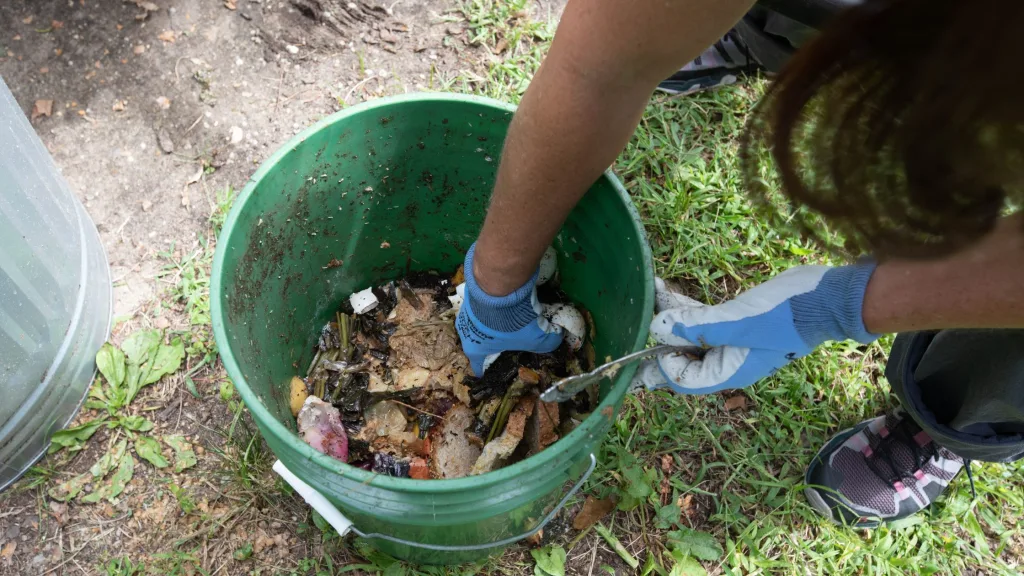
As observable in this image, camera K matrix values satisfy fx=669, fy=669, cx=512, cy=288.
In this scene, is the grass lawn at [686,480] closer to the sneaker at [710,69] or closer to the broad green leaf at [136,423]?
the broad green leaf at [136,423]

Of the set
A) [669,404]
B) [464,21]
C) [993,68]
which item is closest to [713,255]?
[669,404]

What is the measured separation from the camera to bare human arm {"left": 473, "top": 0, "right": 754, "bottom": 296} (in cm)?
71

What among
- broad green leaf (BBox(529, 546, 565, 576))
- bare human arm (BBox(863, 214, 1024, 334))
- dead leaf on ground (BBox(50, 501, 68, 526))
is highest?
bare human arm (BBox(863, 214, 1024, 334))

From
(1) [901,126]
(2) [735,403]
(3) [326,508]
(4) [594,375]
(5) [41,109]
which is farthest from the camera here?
(5) [41,109]

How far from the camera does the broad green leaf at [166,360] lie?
5.00ft

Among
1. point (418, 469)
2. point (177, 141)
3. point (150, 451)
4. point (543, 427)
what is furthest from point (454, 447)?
point (177, 141)

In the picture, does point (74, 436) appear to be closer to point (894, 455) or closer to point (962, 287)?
point (962, 287)

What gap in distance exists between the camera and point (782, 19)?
160 centimetres

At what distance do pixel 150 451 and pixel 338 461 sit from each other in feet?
2.74

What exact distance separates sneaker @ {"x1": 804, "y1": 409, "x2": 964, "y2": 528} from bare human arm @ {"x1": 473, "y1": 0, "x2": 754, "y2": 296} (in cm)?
91

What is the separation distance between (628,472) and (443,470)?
413 mm

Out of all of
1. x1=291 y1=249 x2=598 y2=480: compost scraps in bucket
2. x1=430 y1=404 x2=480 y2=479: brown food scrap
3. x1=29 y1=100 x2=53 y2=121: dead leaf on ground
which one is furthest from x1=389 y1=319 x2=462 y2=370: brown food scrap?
x1=29 y1=100 x2=53 y2=121: dead leaf on ground

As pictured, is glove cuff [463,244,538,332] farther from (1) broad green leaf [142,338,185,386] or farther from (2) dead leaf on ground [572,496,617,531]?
(1) broad green leaf [142,338,185,386]

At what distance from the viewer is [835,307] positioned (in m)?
0.98
